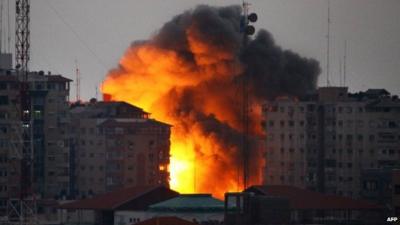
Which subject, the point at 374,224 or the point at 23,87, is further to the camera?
the point at 374,224

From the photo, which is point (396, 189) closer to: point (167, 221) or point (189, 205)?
point (189, 205)

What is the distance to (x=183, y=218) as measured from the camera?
189250 millimetres

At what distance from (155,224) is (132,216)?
24456 mm

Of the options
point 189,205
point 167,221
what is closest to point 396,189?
point 189,205

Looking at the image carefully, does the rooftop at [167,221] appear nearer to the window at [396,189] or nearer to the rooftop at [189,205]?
the window at [396,189]

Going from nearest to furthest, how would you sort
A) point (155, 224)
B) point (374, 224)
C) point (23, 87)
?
point (155, 224), point (23, 87), point (374, 224)

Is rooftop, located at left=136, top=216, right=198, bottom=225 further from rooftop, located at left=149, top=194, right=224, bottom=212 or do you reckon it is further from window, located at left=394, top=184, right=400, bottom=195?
rooftop, located at left=149, top=194, right=224, bottom=212

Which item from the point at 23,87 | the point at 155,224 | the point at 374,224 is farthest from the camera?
the point at 374,224

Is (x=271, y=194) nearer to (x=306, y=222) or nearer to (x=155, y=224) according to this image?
(x=306, y=222)

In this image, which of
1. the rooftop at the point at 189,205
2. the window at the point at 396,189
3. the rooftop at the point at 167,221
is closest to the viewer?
the rooftop at the point at 167,221

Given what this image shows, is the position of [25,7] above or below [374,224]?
above

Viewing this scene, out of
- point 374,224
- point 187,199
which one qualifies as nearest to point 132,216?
point 187,199

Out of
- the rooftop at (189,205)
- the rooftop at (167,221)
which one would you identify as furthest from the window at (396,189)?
the rooftop at (167,221)

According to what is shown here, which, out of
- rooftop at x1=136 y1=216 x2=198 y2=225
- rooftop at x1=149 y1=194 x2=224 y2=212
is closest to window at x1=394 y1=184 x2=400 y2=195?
rooftop at x1=149 y1=194 x2=224 y2=212
